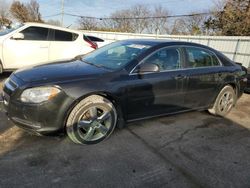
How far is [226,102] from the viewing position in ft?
16.2

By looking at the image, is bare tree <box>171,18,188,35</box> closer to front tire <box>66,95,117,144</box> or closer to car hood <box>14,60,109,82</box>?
car hood <box>14,60,109,82</box>

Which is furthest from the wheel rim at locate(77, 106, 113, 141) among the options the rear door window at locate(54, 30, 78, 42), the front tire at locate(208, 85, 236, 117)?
the rear door window at locate(54, 30, 78, 42)

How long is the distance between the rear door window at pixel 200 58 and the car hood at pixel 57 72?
5.44 ft

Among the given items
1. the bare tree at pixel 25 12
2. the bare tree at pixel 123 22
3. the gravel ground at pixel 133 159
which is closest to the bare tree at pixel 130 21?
the bare tree at pixel 123 22

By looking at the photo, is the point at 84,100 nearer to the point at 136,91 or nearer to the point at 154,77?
the point at 136,91

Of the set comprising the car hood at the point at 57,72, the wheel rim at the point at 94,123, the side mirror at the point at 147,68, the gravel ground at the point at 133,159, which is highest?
the side mirror at the point at 147,68

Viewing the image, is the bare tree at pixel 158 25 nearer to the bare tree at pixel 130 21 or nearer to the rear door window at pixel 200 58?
the bare tree at pixel 130 21

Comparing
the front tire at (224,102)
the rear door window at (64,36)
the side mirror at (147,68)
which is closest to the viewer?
the side mirror at (147,68)

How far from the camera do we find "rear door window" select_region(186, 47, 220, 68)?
4.21 meters

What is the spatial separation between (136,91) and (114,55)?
0.92 m

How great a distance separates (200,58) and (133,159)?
2.42 m

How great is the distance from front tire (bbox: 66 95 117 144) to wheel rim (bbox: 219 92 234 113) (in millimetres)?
2565

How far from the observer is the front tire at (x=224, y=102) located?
4809 millimetres

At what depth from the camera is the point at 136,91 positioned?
3.53m
